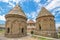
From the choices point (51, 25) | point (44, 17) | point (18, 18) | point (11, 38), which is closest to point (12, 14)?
point (18, 18)

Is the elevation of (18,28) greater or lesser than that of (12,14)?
lesser

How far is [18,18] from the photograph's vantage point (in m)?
19.7

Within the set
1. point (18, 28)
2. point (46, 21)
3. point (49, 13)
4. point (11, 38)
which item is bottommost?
point (11, 38)

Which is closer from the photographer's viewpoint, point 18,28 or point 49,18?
point 18,28

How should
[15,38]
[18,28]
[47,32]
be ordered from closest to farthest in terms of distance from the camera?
1. [15,38]
2. [18,28]
3. [47,32]

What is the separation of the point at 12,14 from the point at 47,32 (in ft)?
28.9

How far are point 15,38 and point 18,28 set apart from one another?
2.18 meters

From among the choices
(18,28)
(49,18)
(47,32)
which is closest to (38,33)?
(47,32)

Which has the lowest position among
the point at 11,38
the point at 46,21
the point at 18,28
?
the point at 11,38

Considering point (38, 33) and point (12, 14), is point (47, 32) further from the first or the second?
point (12, 14)

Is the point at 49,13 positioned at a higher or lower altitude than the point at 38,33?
higher

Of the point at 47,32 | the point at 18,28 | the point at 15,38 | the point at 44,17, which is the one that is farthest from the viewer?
the point at 44,17

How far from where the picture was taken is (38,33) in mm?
24797

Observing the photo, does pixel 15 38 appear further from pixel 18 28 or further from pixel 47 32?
pixel 47 32
